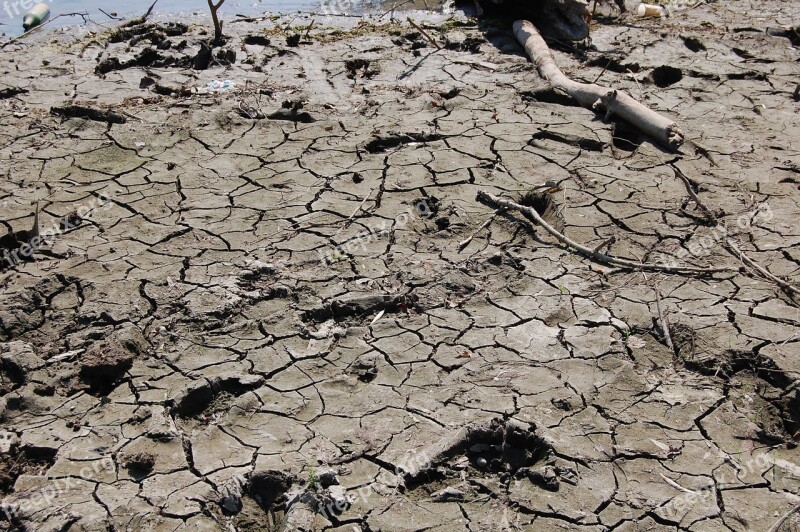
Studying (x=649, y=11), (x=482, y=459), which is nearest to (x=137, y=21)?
(x=649, y=11)

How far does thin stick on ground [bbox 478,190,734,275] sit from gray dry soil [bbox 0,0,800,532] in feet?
0.19

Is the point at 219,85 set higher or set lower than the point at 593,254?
higher

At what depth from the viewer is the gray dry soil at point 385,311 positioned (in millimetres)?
3131

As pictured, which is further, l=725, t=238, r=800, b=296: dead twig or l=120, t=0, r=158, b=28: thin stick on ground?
l=120, t=0, r=158, b=28: thin stick on ground

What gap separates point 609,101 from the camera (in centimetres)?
605

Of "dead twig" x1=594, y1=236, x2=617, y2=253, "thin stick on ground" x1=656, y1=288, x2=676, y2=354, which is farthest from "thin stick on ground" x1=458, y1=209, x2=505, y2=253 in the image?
"thin stick on ground" x1=656, y1=288, x2=676, y2=354

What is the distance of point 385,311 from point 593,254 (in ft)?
4.15

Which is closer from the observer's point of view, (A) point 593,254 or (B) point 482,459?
(B) point 482,459

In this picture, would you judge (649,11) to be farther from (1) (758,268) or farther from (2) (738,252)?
(1) (758,268)

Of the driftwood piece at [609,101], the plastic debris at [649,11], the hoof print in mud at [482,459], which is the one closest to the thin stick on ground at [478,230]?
the hoof print in mud at [482,459]

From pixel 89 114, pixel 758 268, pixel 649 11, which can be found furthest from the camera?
pixel 649 11

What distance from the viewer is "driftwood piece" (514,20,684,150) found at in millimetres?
5695

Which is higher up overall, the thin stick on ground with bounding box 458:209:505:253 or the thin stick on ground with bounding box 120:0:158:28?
the thin stick on ground with bounding box 120:0:158:28

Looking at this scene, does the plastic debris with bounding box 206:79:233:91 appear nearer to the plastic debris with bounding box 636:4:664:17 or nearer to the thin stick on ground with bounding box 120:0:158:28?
the thin stick on ground with bounding box 120:0:158:28
